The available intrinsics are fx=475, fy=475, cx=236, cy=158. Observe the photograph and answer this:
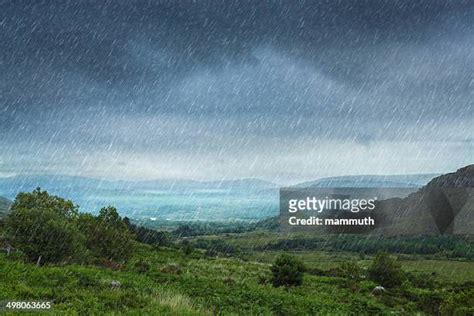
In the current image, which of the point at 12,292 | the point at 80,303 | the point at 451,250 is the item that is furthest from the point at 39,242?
the point at 451,250

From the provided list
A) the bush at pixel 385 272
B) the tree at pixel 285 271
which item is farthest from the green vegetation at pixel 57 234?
the bush at pixel 385 272

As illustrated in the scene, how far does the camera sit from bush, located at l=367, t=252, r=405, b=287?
5312 cm

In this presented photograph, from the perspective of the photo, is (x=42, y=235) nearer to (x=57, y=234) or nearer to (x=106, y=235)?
(x=57, y=234)

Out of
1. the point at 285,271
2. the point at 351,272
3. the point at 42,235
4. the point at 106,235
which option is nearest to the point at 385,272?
the point at 351,272

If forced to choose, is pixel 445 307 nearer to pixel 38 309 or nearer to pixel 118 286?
pixel 118 286

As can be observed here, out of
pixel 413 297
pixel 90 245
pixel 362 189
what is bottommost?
pixel 413 297

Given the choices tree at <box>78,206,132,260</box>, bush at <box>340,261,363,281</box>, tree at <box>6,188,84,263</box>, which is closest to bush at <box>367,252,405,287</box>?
bush at <box>340,261,363,281</box>

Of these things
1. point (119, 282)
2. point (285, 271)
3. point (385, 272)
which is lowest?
point (385, 272)

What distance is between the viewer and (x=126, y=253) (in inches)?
1526

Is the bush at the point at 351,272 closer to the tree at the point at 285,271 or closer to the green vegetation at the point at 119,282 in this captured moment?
the green vegetation at the point at 119,282

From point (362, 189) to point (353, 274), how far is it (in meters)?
37.9

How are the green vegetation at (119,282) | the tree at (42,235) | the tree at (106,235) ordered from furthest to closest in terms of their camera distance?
the tree at (106,235) → the tree at (42,235) → the green vegetation at (119,282)

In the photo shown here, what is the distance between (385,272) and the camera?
5359 centimetres

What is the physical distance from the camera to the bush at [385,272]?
174 feet
